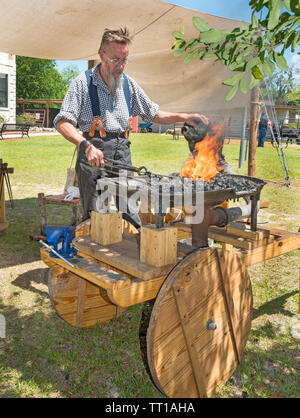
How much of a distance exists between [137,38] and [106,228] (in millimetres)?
3681

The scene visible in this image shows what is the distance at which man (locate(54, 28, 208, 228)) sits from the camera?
321 cm

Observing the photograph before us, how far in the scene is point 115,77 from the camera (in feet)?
11.0

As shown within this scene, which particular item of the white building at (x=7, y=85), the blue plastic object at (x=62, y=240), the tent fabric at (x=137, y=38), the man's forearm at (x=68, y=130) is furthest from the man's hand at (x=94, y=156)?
the white building at (x=7, y=85)

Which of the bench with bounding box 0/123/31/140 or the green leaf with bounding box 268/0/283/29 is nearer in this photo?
the green leaf with bounding box 268/0/283/29

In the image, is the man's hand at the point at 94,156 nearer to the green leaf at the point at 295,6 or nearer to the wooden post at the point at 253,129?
the green leaf at the point at 295,6

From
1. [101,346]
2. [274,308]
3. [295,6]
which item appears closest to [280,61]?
[295,6]

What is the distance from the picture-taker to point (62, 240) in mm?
2906

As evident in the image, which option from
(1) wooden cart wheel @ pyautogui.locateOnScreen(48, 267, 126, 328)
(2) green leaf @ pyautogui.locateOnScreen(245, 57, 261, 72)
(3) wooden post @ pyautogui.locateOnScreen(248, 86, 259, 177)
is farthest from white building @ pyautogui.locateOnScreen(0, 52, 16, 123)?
(2) green leaf @ pyautogui.locateOnScreen(245, 57, 261, 72)

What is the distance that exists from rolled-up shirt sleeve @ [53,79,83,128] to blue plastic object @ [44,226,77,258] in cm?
97

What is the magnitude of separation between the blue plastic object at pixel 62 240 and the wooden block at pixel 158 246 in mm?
713

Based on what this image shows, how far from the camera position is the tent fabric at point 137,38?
169 inches

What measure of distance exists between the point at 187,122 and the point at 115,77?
2.48ft

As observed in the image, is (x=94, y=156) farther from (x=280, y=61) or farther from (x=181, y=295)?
(x=280, y=61)

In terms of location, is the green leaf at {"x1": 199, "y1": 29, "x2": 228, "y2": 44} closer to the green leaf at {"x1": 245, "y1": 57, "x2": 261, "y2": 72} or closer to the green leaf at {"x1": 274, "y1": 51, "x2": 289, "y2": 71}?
the green leaf at {"x1": 245, "y1": 57, "x2": 261, "y2": 72}
